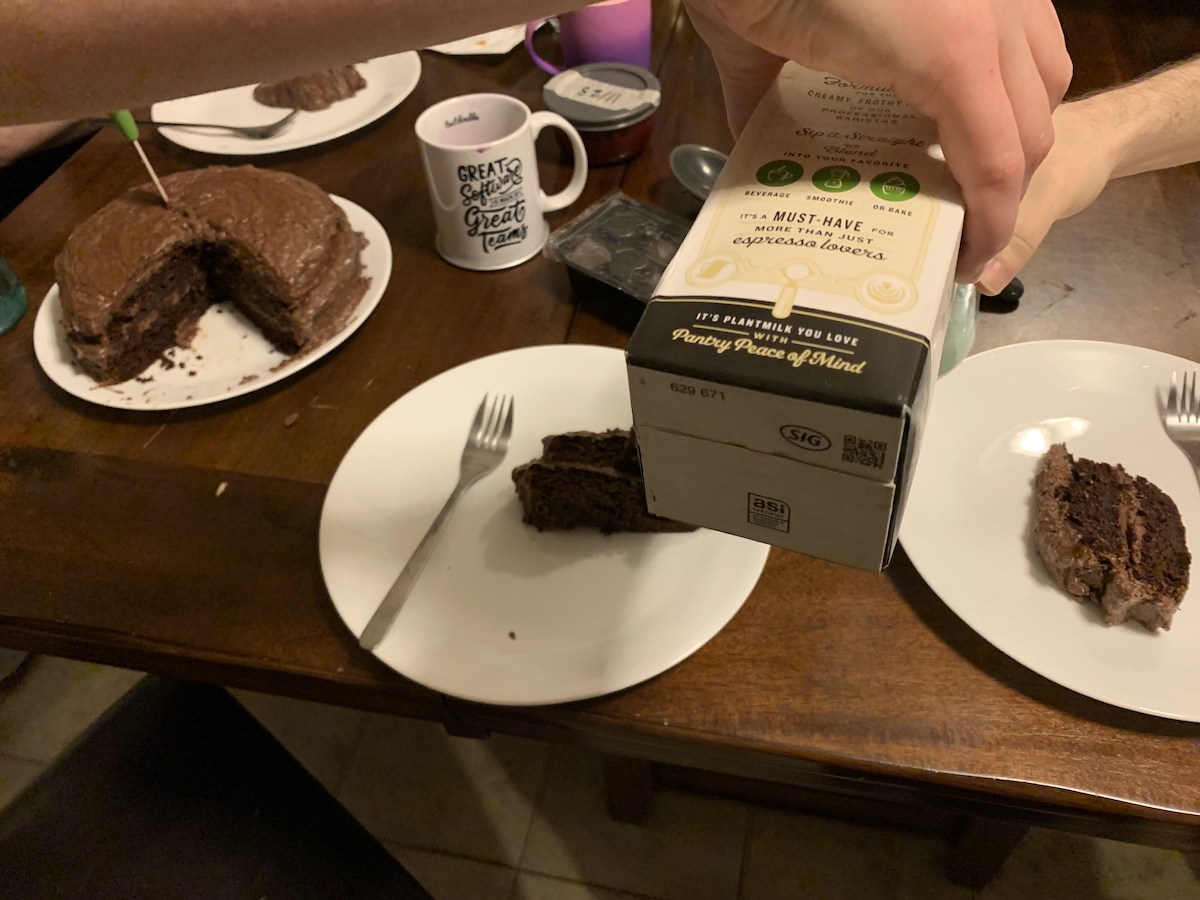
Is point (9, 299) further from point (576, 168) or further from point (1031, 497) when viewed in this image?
point (1031, 497)

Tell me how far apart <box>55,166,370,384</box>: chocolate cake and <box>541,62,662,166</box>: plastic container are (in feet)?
1.20

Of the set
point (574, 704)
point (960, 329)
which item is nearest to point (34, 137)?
point (574, 704)

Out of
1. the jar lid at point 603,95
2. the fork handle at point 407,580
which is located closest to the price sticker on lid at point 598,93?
the jar lid at point 603,95

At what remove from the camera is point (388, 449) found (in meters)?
0.80

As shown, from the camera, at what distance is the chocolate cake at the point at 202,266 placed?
3.06ft

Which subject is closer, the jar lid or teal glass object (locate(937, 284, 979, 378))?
teal glass object (locate(937, 284, 979, 378))

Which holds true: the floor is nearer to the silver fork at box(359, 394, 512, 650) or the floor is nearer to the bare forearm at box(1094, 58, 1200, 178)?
the silver fork at box(359, 394, 512, 650)

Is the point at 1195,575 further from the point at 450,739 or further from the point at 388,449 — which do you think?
the point at 450,739

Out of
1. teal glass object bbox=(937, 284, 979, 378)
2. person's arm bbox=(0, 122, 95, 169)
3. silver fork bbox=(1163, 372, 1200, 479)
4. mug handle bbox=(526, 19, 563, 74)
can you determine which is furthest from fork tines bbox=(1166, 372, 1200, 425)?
person's arm bbox=(0, 122, 95, 169)

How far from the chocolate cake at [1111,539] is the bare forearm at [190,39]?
577 mm

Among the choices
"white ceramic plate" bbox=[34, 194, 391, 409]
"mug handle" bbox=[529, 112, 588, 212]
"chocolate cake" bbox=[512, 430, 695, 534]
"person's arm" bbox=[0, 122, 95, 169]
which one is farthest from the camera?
"person's arm" bbox=[0, 122, 95, 169]

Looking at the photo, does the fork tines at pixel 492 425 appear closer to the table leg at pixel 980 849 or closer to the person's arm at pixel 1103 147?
the person's arm at pixel 1103 147

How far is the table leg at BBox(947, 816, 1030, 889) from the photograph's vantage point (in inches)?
43.0

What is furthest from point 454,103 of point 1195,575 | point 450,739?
point 450,739
